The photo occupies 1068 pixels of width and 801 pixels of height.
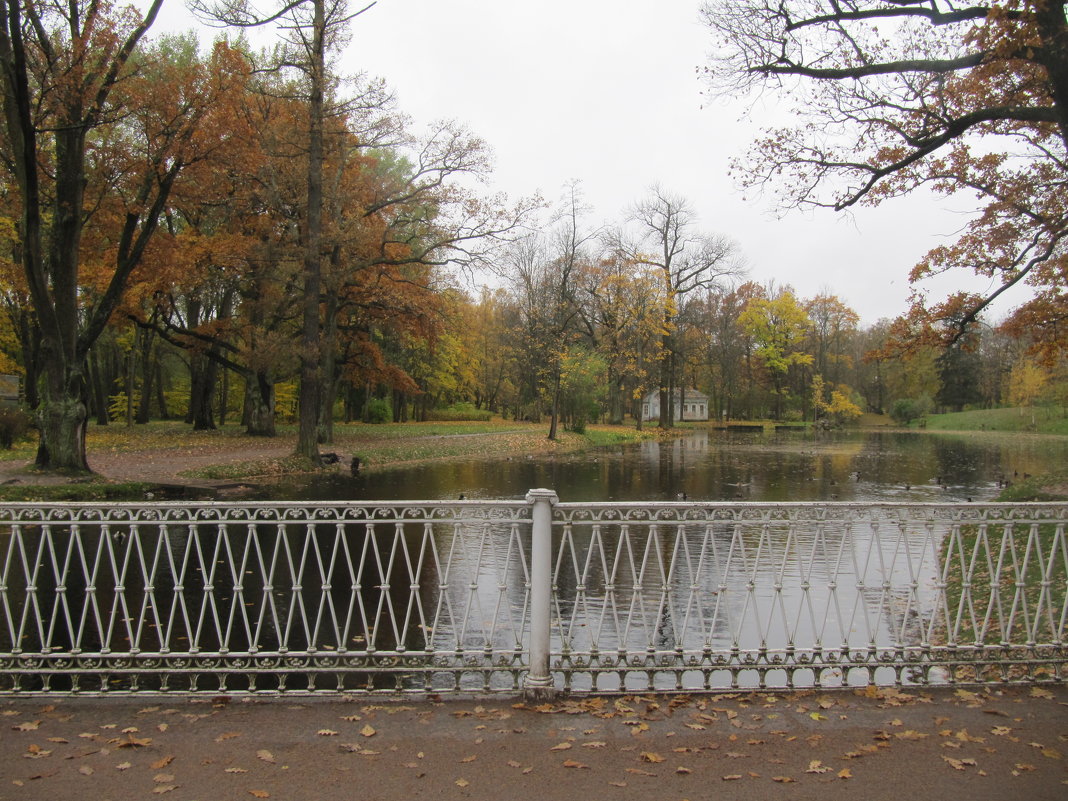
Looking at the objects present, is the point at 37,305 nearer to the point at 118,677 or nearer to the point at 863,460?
the point at 118,677

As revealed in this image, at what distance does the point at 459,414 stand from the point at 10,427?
3636 cm

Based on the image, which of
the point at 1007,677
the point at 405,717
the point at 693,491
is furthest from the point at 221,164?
the point at 1007,677

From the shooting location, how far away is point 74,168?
46.7 feet

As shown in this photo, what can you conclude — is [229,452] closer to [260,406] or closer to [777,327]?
[260,406]

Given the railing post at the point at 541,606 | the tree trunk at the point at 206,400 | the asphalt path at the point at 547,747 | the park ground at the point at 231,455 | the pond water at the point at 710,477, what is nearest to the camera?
the asphalt path at the point at 547,747

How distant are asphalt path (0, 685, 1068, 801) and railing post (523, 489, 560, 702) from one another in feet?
0.41

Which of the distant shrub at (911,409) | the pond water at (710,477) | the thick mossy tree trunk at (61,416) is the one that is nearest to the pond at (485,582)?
the pond water at (710,477)

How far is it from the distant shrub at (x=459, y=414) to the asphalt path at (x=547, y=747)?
5035cm

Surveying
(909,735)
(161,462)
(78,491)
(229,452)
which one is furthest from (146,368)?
(909,735)

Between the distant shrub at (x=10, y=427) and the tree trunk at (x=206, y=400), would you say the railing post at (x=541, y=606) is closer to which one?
the distant shrub at (x=10, y=427)

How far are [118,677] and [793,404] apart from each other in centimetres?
7274

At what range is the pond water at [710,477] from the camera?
17.3 meters

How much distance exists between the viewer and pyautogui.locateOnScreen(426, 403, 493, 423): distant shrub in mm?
56250

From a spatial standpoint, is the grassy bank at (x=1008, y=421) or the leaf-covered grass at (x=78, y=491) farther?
the grassy bank at (x=1008, y=421)
